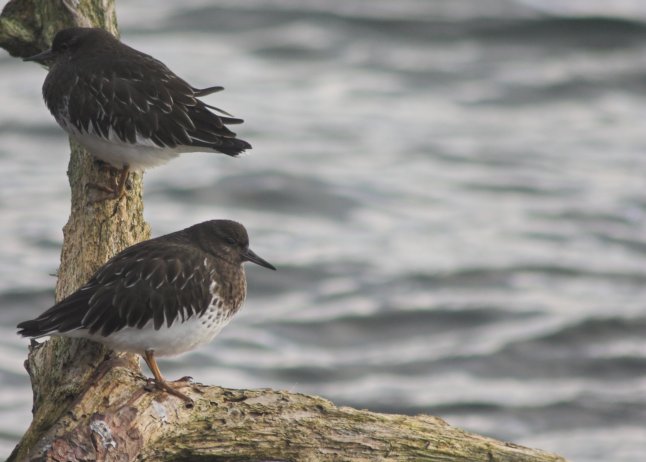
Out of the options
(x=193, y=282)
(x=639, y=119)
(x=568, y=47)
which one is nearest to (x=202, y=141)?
(x=193, y=282)

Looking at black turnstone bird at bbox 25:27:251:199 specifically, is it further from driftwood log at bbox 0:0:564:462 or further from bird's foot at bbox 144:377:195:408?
bird's foot at bbox 144:377:195:408

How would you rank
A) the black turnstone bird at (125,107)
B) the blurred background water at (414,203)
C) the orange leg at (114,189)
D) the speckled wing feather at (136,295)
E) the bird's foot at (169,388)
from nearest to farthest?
the bird's foot at (169,388)
the speckled wing feather at (136,295)
the orange leg at (114,189)
the black turnstone bird at (125,107)
the blurred background water at (414,203)

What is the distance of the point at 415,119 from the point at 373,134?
112 cm

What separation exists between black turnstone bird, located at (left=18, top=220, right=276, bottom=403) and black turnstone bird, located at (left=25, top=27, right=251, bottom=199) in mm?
717

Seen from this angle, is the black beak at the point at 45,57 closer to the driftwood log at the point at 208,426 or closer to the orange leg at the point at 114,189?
the orange leg at the point at 114,189

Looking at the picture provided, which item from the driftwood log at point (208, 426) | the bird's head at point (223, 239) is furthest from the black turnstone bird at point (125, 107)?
the driftwood log at point (208, 426)

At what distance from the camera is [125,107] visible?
7523mm

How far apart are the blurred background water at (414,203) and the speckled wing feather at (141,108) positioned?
16.8 ft

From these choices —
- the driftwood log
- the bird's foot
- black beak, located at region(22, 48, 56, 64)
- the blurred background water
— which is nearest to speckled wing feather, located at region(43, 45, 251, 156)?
black beak, located at region(22, 48, 56, 64)

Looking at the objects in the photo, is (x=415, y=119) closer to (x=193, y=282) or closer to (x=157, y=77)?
(x=157, y=77)

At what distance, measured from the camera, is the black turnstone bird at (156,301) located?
5977 millimetres

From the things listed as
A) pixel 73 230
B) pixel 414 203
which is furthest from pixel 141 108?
pixel 414 203

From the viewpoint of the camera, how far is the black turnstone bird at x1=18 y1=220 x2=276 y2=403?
598 centimetres

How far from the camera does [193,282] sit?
6.55m
